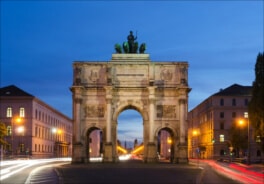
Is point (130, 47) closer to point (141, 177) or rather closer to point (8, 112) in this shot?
point (8, 112)

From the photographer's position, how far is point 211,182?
2511 cm

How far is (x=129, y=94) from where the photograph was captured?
62344mm

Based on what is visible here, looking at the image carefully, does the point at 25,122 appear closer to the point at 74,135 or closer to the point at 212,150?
the point at 74,135

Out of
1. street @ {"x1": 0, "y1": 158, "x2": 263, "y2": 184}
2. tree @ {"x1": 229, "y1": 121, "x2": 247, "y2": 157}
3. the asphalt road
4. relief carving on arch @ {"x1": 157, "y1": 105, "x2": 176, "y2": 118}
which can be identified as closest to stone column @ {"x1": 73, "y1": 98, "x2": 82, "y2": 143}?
relief carving on arch @ {"x1": 157, "y1": 105, "x2": 176, "y2": 118}

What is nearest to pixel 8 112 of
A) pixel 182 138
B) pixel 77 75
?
pixel 77 75

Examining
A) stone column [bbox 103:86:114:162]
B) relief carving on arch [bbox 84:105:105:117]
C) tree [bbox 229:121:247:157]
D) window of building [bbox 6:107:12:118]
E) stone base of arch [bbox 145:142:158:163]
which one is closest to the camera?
stone base of arch [bbox 145:142:158:163]

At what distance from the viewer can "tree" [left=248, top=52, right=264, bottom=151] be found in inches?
1832

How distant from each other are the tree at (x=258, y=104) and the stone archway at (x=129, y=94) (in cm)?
1367

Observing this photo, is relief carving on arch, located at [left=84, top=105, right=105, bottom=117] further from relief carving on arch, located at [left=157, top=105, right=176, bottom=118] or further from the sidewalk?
the sidewalk

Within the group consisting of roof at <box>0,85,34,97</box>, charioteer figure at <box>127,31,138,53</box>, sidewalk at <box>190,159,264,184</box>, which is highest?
charioteer figure at <box>127,31,138,53</box>

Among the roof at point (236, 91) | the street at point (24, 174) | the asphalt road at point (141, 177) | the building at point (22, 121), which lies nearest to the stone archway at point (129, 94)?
the street at point (24, 174)

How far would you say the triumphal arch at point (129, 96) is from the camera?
2421 inches

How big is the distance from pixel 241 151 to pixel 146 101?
1516 inches

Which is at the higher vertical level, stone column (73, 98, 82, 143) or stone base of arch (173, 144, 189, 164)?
stone column (73, 98, 82, 143)
